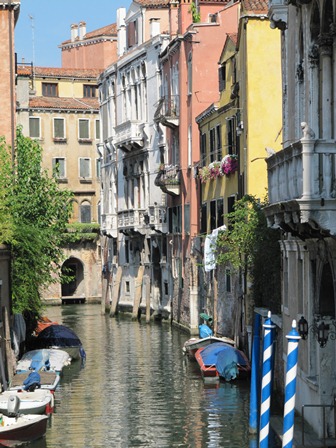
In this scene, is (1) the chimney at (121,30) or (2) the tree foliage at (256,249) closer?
(2) the tree foliage at (256,249)

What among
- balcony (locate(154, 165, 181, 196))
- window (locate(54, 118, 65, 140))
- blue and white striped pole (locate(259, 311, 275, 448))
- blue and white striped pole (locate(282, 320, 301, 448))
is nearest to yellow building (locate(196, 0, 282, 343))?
balcony (locate(154, 165, 181, 196))

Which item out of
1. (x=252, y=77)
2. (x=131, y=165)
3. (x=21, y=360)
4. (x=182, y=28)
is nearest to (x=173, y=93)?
(x=182, y=28)

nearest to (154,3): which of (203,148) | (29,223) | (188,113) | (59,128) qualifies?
(188,113)

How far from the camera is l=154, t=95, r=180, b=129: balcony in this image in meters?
43.3

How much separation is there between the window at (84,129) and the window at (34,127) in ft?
7.54

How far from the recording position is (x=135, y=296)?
47875mm

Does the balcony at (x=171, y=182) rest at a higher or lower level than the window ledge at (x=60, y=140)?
lower

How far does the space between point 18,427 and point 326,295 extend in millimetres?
5886

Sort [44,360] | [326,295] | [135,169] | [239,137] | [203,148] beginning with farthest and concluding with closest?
[135,169] → [203,148] → [239,137] → [44,360] → [326,295]

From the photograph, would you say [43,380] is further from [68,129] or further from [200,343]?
[68,129]

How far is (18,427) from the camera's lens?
20062 mm

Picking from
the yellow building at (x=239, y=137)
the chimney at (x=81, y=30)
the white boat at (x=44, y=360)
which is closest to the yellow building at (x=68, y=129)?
the chimney at (x=81, y=30)

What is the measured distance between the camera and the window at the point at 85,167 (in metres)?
64.2

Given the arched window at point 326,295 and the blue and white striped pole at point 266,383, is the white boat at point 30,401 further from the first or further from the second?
the blue and white striped pole at point 266,383
